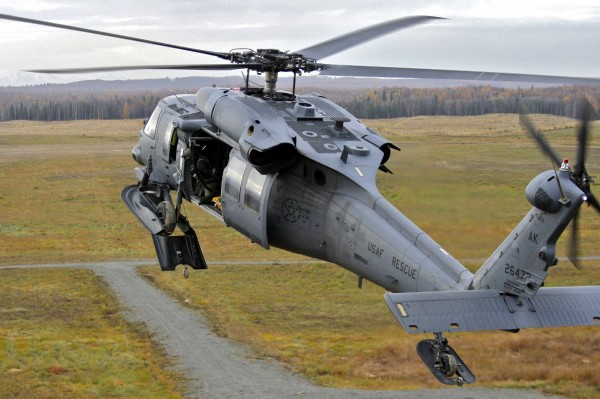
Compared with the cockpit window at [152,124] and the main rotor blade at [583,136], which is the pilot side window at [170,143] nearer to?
the cockpit window at [152,124]

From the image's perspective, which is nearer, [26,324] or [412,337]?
[412,337]

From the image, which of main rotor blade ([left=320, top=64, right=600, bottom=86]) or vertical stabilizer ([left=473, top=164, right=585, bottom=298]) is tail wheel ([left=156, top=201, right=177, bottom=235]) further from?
vertical stabilizer ([left=473, top=164, right=585, bottom=298])

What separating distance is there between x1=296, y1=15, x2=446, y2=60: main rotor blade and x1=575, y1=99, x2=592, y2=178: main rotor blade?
30.9ft

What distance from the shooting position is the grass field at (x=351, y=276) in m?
22.8

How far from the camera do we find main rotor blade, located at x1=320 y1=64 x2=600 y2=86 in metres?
22.2

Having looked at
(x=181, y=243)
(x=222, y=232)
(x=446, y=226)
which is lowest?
(x=222, y=232)

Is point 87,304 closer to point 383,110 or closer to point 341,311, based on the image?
point 341,311

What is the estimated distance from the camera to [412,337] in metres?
30.2

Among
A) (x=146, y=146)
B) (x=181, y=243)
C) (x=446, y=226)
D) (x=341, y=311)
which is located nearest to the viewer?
(x=446, y=226)

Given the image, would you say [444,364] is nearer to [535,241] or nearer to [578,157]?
[535,241]

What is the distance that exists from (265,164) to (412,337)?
10214mm

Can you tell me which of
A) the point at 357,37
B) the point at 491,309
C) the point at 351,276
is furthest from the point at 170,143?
the point at 491,309

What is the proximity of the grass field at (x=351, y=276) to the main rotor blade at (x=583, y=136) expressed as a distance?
1.60 meters

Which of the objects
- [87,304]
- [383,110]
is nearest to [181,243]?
[87,304]
